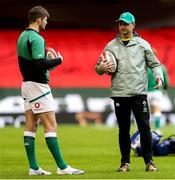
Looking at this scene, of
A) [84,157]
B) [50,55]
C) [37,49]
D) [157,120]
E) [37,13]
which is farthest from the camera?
[157,120]

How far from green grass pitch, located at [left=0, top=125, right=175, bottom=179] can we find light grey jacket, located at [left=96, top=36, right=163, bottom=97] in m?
1.17

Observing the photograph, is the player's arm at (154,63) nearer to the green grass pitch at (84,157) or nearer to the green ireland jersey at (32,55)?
the green grass pitch at (84,157)

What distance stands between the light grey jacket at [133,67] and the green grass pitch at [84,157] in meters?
1.17

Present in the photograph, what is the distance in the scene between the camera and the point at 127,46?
38.5ft

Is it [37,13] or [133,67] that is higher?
[37,13]

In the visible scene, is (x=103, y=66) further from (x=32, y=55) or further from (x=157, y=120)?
(x=157, y=120)

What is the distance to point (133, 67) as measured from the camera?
38.3 ft

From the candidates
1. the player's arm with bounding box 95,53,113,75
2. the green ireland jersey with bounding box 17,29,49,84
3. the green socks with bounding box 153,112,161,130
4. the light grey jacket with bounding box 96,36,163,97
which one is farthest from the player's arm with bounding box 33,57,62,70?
the green socks with bounding box 153,112,161,130

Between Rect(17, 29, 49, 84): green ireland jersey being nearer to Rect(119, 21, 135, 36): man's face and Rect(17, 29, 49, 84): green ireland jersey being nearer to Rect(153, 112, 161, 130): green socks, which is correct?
Rect(119, 21, 135, 36): man's face

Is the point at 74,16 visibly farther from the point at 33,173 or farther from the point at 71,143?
the point at 33,173

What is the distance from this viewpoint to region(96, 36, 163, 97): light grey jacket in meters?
11.6

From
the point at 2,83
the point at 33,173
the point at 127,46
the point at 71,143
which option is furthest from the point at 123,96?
the point at 2,83

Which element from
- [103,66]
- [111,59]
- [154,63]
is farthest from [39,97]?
[154,63]

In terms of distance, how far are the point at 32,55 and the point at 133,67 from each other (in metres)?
1.49
